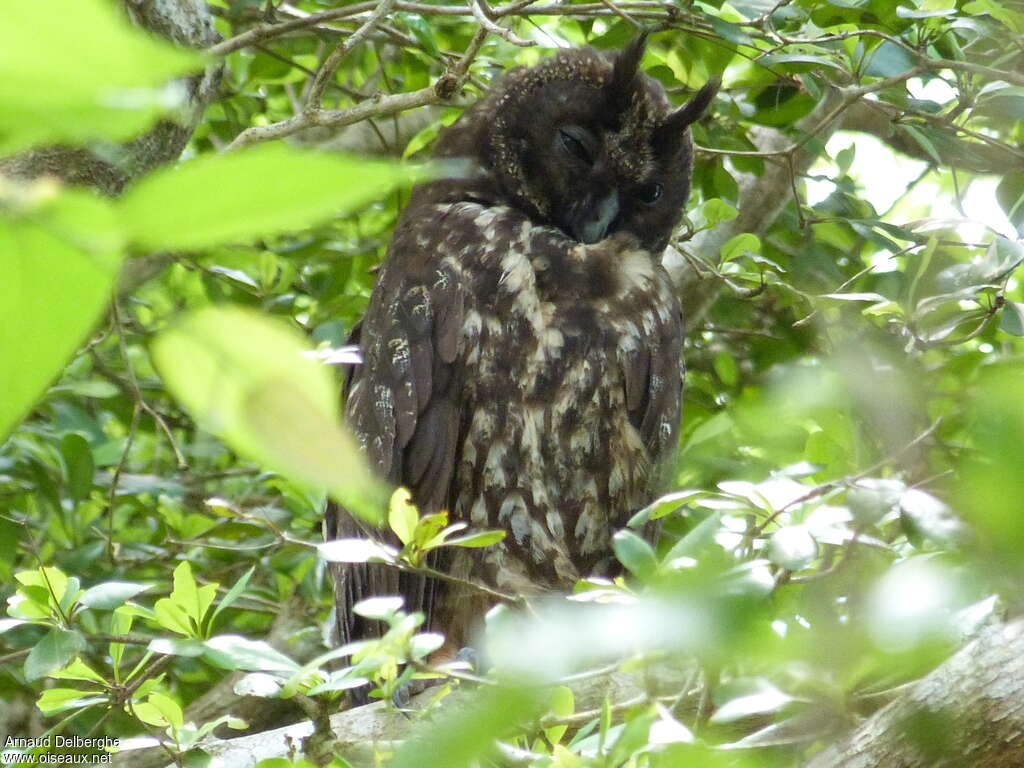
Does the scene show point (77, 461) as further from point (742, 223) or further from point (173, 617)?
point (742, 223)

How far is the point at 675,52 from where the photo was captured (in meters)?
3.15

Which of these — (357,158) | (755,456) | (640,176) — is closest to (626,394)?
(640,176)

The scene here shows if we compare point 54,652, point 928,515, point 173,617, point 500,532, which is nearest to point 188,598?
point 173,617

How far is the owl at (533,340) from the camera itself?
2752mm

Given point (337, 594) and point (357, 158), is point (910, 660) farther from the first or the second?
point (337, 594)

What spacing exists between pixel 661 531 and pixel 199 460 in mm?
1489

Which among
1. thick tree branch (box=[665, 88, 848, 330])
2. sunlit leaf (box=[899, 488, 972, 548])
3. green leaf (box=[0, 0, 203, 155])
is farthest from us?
thick tree branch (box=[665, 88, 848, 330])

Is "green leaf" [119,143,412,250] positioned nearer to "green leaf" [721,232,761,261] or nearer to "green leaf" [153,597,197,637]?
"green leaf" [153,597,197,637]

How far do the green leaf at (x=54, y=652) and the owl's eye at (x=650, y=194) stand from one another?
1.85 metres

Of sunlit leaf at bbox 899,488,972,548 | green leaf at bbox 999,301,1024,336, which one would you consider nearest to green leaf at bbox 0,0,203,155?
sunlit leaf at bbox 899,488,972,548

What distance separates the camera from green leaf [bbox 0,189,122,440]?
0.39 metres

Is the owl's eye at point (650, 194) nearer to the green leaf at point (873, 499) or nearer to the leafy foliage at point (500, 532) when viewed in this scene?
the leafy foliage at point (500, 532)

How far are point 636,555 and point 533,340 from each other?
5.62 feet

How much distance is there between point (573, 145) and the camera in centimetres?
307
